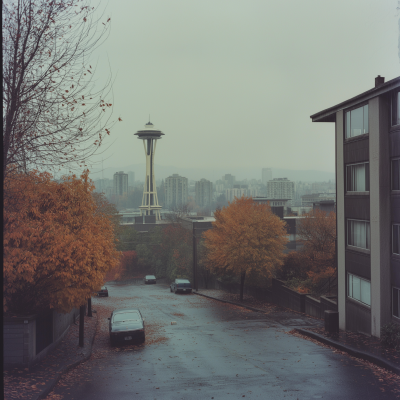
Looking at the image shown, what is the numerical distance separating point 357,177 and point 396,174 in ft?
9.78

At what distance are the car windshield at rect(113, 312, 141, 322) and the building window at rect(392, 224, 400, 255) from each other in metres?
11.2

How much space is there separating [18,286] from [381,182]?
1384 cm

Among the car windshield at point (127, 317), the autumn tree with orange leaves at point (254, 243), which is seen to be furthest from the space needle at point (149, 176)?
the car windshield at point (127, 317)

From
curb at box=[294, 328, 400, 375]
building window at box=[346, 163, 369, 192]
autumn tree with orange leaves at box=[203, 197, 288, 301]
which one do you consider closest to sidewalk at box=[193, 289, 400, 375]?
curb at box=[294, 328, 400, 375]

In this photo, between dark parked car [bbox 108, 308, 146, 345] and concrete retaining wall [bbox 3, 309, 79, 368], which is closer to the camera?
concrete retaining wall [bbox 3, 309, 79, 368]

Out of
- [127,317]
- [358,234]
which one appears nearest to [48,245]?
[127,317]

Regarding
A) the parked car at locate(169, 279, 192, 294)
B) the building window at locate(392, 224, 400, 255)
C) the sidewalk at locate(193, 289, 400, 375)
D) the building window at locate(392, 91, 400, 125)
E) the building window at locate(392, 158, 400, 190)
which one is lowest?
the parked car at locate(169, 279, 192, 294)

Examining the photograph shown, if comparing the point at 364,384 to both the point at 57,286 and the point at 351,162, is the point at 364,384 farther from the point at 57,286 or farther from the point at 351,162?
the point at 351,162

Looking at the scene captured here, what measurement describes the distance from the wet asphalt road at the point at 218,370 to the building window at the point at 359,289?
11.0 ft

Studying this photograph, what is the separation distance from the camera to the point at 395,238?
16.3m

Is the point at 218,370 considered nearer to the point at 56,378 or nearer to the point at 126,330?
the point at 56,378

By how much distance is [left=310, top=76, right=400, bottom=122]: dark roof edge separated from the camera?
15.7 meters

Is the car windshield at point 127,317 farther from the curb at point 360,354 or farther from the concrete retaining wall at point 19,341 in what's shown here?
the curb at point 360,354

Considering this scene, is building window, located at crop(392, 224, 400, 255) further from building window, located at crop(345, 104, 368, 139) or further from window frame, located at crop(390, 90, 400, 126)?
building window, located at crop(345, 104, 368, 139)
